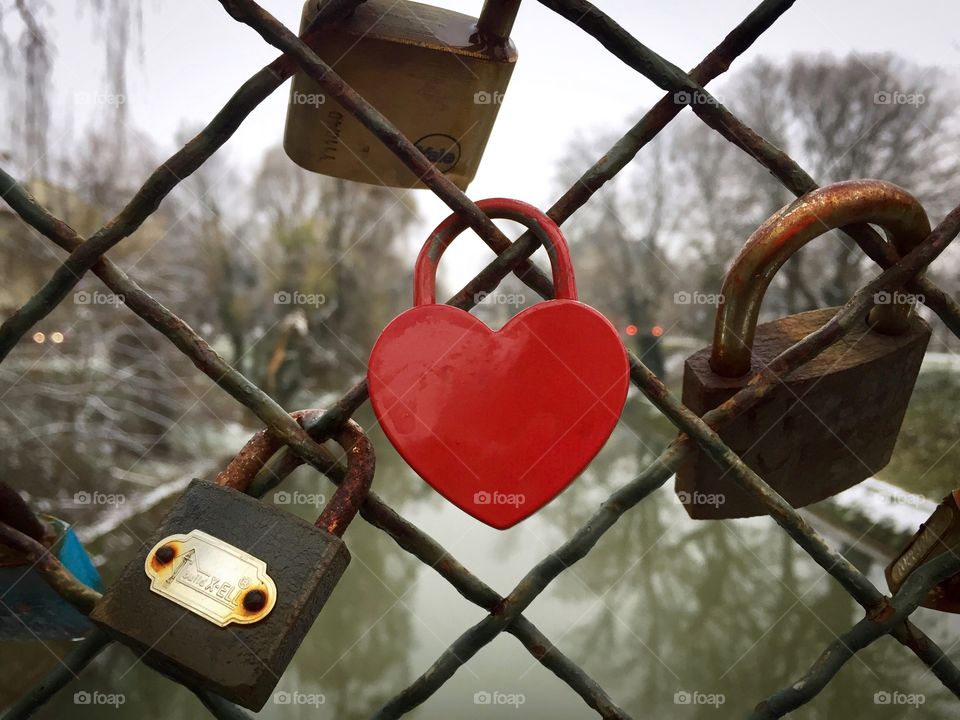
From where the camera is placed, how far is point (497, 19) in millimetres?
549

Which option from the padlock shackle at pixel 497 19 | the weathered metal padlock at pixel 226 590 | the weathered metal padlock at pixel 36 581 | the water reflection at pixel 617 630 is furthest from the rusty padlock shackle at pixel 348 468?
the water reflection at pixel 617 630

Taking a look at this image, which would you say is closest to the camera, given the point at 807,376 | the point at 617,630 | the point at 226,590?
the point at 226,590

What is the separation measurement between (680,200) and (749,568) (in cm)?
63

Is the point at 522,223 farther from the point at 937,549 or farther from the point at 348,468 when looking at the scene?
the point at 937,549

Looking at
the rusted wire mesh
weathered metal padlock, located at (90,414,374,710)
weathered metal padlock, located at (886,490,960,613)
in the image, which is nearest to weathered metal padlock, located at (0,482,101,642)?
the rusted wire mesh

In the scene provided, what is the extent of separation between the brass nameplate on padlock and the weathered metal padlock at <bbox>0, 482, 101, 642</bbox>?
0.19 m

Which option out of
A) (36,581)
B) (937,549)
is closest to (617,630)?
(937,549)

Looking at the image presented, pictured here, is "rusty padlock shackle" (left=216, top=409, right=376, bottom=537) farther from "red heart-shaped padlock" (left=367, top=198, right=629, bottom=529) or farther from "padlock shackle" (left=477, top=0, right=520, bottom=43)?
"padlock shackle" (left=477, top=0, right=520, bottom=43)

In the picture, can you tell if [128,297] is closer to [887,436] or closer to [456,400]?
[456,400]

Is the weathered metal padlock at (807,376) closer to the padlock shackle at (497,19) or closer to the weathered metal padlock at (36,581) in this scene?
the padlock shackle at (497,19)

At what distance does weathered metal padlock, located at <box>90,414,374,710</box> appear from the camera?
1.25ft

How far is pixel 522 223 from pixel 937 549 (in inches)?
15.3

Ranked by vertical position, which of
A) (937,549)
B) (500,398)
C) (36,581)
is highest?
(500,398)

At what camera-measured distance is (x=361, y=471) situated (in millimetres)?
451
